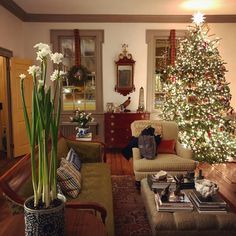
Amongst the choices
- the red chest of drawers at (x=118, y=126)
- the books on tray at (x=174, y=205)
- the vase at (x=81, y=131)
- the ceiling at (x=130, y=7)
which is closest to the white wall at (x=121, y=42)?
the ceiling at (x=130, y=7)

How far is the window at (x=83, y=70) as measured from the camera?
6.04 meters

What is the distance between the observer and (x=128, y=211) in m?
3.13

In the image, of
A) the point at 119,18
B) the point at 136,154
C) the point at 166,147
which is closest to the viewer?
the point at 136,154

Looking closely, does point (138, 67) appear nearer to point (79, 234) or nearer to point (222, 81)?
point (222, 81)

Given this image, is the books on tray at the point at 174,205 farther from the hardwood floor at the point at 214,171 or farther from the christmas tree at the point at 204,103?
the christmas tree at the point at 204,103

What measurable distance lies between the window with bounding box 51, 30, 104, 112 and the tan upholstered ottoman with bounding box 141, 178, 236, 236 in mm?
4153

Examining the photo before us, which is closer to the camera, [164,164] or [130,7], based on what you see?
[164,164]

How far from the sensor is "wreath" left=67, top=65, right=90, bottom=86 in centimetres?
604

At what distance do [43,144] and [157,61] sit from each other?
540 cm

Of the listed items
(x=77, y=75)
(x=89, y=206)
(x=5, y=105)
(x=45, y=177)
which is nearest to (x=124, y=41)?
(x=77, y=75)

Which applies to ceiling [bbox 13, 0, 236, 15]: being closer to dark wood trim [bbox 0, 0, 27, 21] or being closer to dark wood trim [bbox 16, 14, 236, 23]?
dark wood trim [bbox 0, 0, 27, 21]

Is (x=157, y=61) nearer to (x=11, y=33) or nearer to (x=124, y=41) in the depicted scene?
(x=124, y=41)

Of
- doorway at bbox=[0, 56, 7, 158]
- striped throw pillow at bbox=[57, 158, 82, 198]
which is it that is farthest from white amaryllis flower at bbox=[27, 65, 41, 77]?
doorway at bbox=[0, 56, 7, 158]

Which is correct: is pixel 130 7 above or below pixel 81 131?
above
